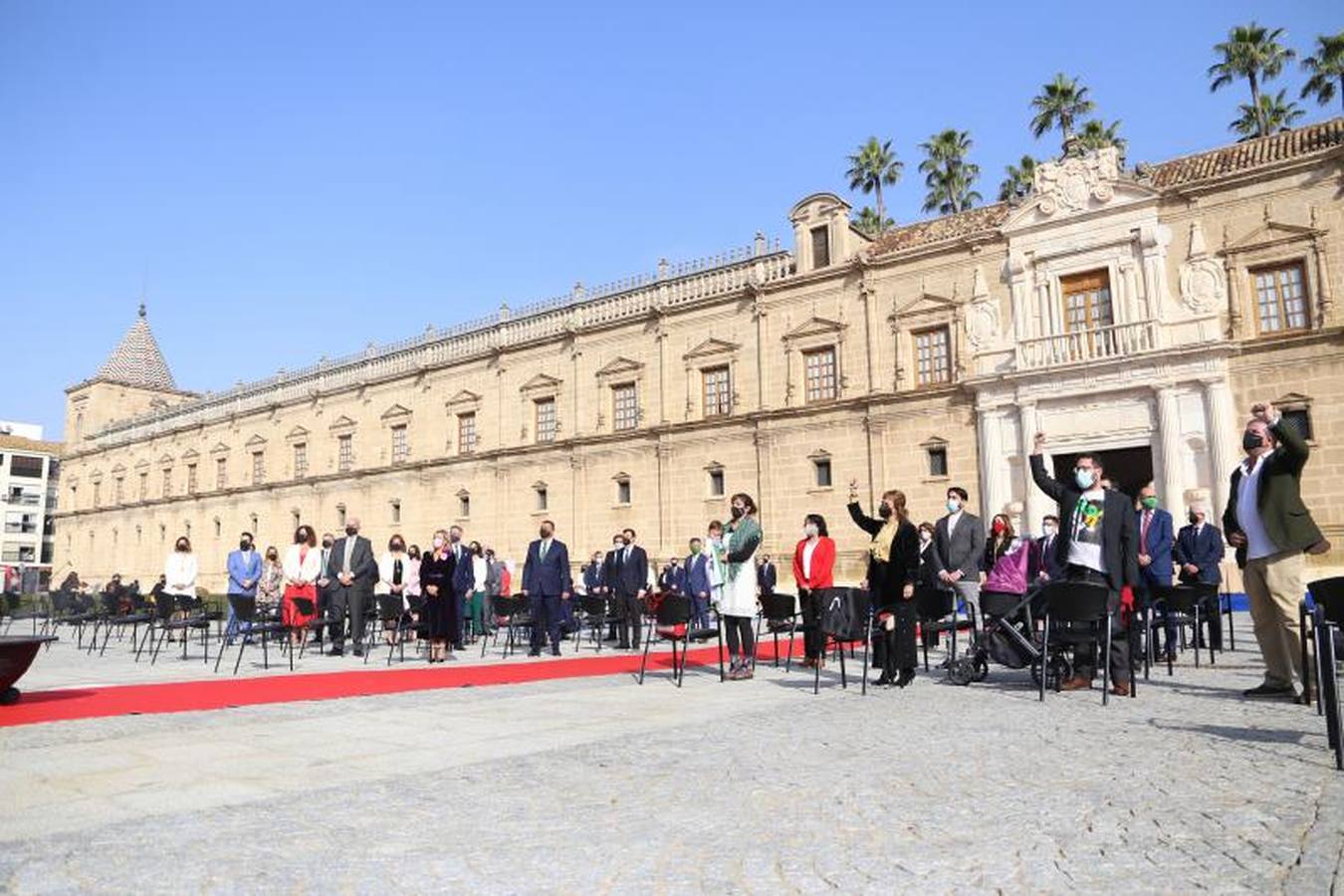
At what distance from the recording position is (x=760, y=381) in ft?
88.0

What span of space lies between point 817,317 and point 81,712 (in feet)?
69.3

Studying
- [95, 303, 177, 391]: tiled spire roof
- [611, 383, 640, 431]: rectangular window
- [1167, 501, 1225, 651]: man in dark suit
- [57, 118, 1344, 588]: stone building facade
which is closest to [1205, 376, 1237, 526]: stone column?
[57, 118, 1344, 588]: stone building facade

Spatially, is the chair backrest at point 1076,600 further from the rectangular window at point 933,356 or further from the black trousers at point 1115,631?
the rectangular window at point 933,356

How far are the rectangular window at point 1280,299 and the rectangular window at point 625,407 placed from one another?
16933 millimetres

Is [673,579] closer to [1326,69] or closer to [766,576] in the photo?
[766,576]

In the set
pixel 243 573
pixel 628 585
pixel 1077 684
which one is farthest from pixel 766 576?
pixel 1077 684

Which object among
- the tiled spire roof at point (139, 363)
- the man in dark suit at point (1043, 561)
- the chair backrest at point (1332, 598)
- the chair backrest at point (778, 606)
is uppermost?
the tiled spire roof at point (139, 363)

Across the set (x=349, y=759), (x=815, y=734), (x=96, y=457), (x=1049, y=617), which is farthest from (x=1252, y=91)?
(x=96, y=457)

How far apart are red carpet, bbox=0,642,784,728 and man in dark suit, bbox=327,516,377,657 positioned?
5.19 ft

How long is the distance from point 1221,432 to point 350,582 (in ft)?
56.4

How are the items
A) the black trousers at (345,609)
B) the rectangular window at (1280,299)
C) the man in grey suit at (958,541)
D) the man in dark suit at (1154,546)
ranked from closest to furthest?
the man in dark suit at (1154,546), the man in grey suit at (958,541), the black trousers at (345,609), the rectangular window at (1280,299)

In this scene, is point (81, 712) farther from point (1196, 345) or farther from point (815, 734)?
point (1196, 345)

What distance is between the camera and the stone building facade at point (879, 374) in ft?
63.6

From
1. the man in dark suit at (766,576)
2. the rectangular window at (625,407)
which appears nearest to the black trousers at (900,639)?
the man in dark suit at (766,576)
